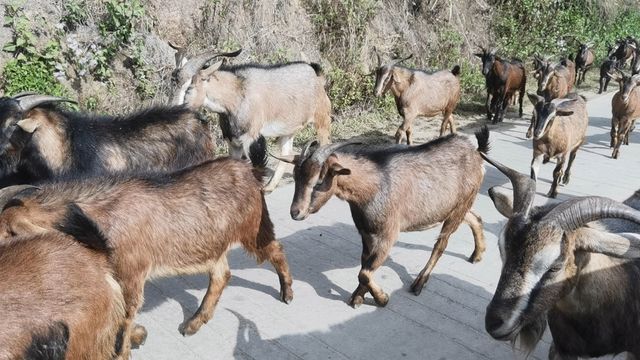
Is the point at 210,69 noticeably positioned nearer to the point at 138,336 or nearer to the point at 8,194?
the point at 138,336

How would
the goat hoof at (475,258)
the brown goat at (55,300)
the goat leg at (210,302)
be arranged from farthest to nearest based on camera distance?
the goat hoof at (475,258)
the goat leg at (210,302)
the brown goat at (55,300)

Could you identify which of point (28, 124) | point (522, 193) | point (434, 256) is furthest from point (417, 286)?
point (28, 124)

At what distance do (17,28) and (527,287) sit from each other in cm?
794

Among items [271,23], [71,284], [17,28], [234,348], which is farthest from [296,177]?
[271,23]

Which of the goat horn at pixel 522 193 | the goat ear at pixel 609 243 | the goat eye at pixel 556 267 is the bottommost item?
the goat eye at pixel 556 267

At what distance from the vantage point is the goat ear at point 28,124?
4383 millimetres

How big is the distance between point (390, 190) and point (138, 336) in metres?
2.34

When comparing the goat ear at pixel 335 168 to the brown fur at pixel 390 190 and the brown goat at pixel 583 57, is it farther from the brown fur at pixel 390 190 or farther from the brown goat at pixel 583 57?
the brown goat at pixel 583 57

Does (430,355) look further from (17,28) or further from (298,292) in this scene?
(17,28)

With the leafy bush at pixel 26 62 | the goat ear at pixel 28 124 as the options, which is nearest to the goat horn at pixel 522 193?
the goat ear at pixel 28 124

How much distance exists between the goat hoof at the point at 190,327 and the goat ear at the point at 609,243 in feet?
9.59

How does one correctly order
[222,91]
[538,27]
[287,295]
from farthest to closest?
[538,27]
[222,91]
[287,295]

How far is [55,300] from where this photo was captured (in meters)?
2.38

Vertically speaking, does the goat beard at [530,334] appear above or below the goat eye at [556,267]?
below
